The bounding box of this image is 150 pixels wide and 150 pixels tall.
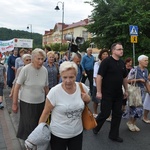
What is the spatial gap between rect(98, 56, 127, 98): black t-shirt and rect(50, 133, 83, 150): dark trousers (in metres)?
2.00

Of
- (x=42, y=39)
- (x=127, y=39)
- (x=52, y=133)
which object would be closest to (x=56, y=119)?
(x=52, y=133)

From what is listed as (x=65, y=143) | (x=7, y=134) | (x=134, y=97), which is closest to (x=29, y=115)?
(x=7, y=134)

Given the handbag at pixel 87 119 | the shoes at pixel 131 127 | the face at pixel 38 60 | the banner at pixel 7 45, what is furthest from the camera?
the banner at pixel 7 45

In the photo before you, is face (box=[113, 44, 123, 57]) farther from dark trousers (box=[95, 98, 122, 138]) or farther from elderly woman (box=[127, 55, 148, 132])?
elderly woman (box=[127, 55, 148, 132])

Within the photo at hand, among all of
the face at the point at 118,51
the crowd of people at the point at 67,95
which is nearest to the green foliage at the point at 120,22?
the crowd of people at the point at 67,95

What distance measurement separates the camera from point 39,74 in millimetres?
4238

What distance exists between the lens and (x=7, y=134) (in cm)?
539

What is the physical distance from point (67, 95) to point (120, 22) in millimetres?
15014

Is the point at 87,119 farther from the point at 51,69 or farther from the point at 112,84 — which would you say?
the point at 51,69

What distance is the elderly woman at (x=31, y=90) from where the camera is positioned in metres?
4.14

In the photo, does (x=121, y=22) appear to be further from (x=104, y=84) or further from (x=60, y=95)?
(x=60, y=95)

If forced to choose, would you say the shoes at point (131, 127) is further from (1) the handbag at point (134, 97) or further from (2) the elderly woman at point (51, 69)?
(2) the elderly woman at point (51, 69)

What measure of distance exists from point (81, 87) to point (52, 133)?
0.60 metres

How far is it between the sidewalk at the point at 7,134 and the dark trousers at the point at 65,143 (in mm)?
1909
